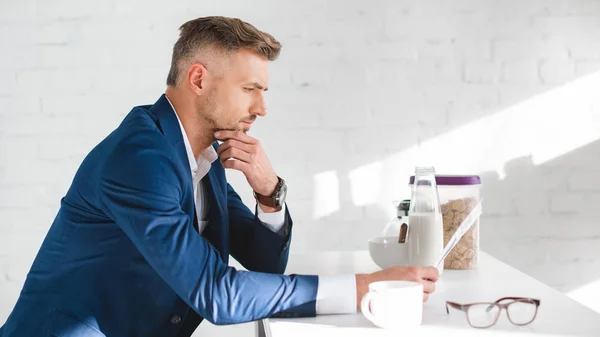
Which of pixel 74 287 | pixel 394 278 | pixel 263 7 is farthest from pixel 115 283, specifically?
pixel 263 7

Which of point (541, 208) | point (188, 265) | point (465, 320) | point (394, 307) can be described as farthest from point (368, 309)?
point (541, 208)

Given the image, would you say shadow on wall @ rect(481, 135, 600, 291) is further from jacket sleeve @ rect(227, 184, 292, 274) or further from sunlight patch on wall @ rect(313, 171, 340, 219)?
jacket sleeve @ rect(227, 184, 292, 274)

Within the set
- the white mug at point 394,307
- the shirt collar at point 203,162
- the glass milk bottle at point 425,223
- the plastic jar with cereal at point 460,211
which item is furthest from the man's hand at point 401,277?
the shirt collar at point 203,162

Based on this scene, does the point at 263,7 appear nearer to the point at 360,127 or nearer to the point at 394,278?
the point at 360,127

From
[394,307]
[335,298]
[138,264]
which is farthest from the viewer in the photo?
[138,264]

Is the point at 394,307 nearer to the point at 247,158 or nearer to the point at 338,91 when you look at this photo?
the point at 247,158

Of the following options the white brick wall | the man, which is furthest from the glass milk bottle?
the white brick wall

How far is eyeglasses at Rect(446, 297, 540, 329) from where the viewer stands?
3.65 ft

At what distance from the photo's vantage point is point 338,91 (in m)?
2.60

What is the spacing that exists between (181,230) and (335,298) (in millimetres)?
281

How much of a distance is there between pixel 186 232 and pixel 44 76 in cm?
162

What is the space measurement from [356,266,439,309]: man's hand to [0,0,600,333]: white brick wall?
1403mm

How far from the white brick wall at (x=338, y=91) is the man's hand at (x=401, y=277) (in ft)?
4.60

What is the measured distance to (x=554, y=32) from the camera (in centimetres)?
265
